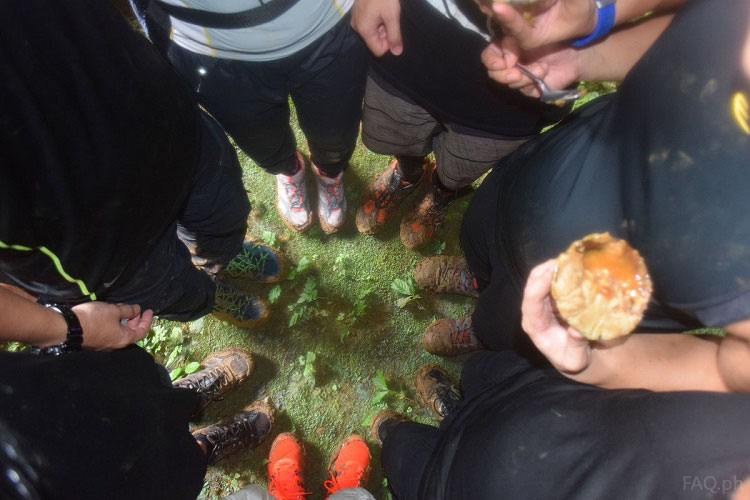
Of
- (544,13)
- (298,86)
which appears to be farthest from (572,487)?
(298,86)

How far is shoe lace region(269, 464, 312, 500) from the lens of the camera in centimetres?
221

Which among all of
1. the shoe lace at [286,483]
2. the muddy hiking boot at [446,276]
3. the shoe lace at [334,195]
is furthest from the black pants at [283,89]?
the shoe lace at [286,483]

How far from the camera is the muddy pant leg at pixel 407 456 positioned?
154 cm

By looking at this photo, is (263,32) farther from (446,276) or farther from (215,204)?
(446,276)

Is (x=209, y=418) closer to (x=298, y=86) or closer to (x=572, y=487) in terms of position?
(x=298, y=86)

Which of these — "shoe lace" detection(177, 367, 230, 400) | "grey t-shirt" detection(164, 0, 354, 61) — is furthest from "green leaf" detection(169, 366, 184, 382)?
"grey t-shirt" detection(164, 0, 354, 61)

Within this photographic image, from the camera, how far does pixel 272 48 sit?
1.37 metres

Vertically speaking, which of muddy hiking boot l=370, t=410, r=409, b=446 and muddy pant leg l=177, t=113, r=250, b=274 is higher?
muddy pant leg l=177, t=113, r=250, b=274

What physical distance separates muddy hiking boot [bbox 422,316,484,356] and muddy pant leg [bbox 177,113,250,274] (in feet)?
4.03

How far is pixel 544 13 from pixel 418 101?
555 millimetres

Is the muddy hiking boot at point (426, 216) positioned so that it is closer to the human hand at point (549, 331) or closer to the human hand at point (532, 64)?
the human hand at point (532, 64)

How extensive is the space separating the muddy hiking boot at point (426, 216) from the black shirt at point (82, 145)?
1.45 m

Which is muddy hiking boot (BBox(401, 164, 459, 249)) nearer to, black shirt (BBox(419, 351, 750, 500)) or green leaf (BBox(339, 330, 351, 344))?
green leaf (BBox(339, 330, 351, 344))

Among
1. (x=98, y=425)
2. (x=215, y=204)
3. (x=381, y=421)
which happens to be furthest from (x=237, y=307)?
(x=98, y=425)
